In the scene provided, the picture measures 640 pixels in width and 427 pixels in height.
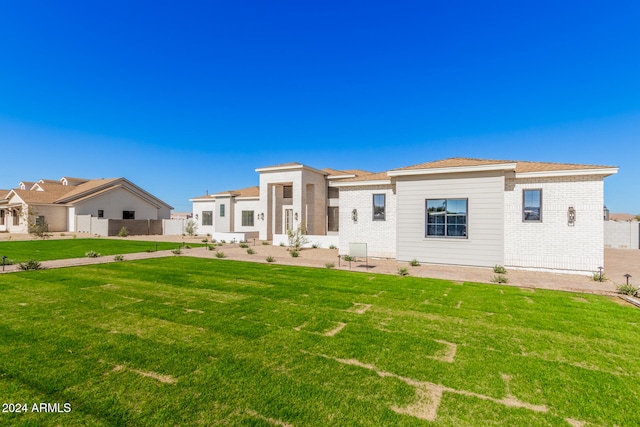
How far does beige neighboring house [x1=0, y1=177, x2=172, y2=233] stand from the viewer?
3441 centimetres

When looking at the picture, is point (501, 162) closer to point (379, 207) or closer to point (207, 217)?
point (379, 207)

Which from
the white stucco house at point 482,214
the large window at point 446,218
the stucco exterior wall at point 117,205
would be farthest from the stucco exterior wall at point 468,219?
the stucco exterior wall at point 117,205

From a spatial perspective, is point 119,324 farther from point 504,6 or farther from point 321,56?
point 321,56

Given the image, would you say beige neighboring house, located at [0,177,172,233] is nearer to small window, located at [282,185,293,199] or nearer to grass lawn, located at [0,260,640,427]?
small window, located at [282,185,293,199]

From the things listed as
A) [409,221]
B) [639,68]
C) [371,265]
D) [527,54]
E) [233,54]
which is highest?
[233,54]

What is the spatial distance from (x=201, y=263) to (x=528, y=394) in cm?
1275

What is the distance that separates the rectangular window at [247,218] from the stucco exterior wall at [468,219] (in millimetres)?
19829

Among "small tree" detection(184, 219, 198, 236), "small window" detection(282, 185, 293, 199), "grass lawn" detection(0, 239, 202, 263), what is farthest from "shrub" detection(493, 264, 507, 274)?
"small tree" detection(184, 219, 198, 236)

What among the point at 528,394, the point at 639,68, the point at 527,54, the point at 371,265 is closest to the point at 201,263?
the point at 371,265

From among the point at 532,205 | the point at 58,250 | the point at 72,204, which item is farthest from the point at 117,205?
the point at 532,205

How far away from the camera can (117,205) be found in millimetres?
38219

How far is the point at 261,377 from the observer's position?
11.9ft

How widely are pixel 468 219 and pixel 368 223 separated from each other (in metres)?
5.12

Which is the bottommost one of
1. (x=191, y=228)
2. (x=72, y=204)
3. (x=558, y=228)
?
(x=191, y=228)
